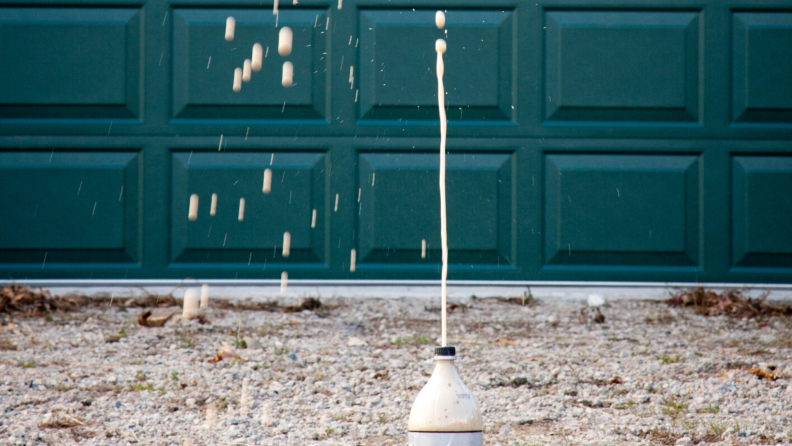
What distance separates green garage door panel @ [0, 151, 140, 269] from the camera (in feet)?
12.2

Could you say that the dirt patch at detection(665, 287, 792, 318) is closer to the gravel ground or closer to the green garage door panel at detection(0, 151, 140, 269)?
the gravel ground

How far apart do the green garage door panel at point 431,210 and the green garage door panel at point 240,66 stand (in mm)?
482

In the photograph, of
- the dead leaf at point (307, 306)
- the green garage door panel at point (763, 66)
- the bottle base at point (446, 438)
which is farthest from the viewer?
the green garage door panel at point (763, 66)

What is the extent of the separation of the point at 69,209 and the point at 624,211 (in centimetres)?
298

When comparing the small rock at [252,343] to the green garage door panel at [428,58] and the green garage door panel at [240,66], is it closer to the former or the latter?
the green garage door panel at [240,66]

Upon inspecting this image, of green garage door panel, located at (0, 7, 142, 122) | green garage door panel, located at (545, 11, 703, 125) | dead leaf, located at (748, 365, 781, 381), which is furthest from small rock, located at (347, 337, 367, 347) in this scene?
green garage door panel, located at (0, 7, 142, 122)

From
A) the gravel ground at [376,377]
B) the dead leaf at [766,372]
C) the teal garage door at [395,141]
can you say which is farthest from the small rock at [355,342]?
the dead leaf at [766,372]

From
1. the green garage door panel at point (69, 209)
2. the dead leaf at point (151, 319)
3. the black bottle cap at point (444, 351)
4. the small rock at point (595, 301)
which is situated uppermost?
the green garage door panel at point (69, 209)

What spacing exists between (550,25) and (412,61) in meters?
0.77

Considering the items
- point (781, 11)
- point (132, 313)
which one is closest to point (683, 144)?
point (781, 11)

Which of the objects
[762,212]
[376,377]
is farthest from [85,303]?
[762,212]

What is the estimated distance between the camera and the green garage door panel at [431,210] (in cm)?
378

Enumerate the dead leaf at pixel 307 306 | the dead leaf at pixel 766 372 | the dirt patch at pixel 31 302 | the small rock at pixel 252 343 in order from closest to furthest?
the dead leaf at pixel 766 372, the small rock at pixel 252 343, the dirt patch at pixel 31 302, the dead leaf at pixel 307 306

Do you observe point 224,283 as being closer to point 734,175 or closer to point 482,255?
point 482,255
